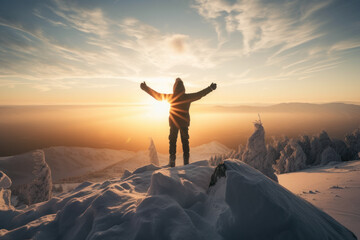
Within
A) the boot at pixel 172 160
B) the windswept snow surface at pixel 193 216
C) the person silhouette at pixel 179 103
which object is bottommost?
the boot at pixel 172 160

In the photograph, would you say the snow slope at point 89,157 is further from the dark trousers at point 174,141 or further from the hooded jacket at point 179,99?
the hooded jacket at point 179,99

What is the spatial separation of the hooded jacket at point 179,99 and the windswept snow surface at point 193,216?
3.34 m

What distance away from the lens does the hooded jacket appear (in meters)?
6.61

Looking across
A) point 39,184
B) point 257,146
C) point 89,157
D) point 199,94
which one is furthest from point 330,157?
point 89,157

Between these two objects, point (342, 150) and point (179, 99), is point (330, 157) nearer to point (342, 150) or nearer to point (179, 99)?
point (342, 150)

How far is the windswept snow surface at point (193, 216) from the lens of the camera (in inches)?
84.5

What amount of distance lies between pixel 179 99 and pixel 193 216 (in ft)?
15.3

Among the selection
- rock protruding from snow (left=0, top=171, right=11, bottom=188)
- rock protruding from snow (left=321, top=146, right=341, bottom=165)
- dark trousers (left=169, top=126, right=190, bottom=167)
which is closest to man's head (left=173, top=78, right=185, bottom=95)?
dark trousers (left=169, top=126, right=190, bottom=167)

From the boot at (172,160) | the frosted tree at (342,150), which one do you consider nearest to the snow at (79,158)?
the frosted tree at (342,150)

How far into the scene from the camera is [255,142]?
2000 centimetres

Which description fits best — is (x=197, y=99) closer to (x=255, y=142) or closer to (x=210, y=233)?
(x=210, y=233)

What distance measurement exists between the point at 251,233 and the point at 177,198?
4.39 ft

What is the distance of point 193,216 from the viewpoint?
2652 mm

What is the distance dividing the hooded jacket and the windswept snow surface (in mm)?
3340
